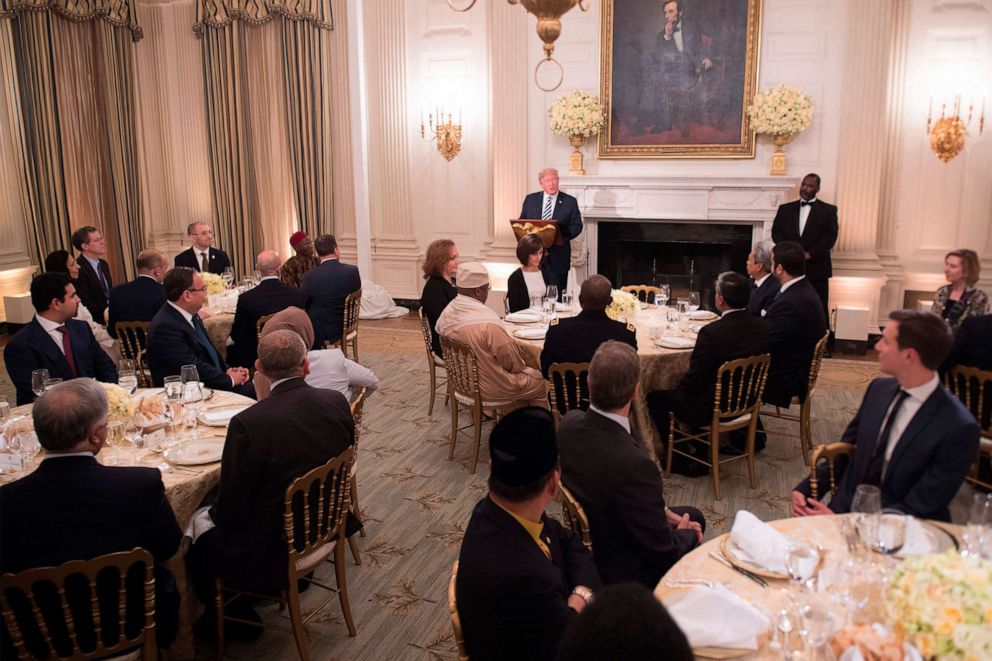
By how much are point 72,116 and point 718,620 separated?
10.5m

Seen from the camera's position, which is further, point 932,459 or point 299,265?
point 299,265

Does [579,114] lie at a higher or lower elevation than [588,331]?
higher

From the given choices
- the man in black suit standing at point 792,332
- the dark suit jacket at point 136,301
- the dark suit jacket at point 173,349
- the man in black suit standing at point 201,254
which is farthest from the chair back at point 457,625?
the man in black suit standing at point 201,254

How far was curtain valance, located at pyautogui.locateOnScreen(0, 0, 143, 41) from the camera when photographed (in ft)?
29.9

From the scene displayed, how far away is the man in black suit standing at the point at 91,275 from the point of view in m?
6.92

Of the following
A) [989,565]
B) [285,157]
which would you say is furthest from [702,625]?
[285,157]

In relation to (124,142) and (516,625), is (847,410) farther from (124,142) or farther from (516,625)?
(124,142)

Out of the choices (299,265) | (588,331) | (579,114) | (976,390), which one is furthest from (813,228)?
(299,265)

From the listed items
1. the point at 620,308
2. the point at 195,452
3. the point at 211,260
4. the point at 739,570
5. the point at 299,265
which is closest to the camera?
the point at 739,570

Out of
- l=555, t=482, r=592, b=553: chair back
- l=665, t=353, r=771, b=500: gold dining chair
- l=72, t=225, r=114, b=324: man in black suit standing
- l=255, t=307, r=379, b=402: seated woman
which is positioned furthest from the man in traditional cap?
l=555, t=482, r=592, b=553: chair back

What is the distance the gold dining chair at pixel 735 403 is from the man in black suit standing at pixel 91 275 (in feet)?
17.2

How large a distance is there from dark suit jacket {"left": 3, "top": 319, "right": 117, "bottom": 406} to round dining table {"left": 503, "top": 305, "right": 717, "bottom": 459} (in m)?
2.74

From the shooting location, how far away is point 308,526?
10.3 ft

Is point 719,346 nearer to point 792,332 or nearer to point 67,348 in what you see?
point 792,332
